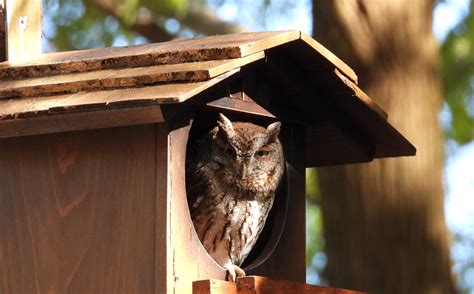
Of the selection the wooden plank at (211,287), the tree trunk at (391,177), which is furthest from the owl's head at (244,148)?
the tree trunk at (391,177)

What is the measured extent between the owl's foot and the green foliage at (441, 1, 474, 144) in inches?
123

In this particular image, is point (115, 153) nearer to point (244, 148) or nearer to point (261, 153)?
point (244, 148)

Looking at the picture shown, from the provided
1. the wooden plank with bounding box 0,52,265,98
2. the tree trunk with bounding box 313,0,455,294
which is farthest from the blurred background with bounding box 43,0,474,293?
the wooden plank with bounding box 0,52,265,98

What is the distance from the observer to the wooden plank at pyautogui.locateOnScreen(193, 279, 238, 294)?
4.29 meters

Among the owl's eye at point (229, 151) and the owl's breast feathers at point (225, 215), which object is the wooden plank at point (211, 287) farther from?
the owl's eye at point (229, 151)

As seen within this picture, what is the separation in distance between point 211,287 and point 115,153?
0.59 meters

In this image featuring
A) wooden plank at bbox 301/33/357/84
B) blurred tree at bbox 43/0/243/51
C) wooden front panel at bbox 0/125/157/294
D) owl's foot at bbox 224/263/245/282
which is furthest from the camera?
blurred tree at bbox 43/0/243/51

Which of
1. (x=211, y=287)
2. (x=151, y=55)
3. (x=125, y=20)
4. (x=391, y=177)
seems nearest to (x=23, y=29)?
(x=151, y=55)

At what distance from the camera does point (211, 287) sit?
4.29m

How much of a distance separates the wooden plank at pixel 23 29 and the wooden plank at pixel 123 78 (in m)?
0.51

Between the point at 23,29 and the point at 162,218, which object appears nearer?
the point at 162,218

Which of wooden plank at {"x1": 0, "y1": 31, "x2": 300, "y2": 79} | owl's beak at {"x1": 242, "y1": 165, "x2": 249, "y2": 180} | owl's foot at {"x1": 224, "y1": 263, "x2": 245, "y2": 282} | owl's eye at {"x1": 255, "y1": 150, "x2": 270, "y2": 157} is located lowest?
owl's foot at {"x1": 224, "y1": 263, "x2": 245, "y2": 282}

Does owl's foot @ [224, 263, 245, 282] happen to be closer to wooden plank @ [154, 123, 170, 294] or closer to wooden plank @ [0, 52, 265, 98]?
wooden plank @ [154, 123, 170, 294]

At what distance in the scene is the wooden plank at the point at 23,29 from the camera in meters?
5.17
